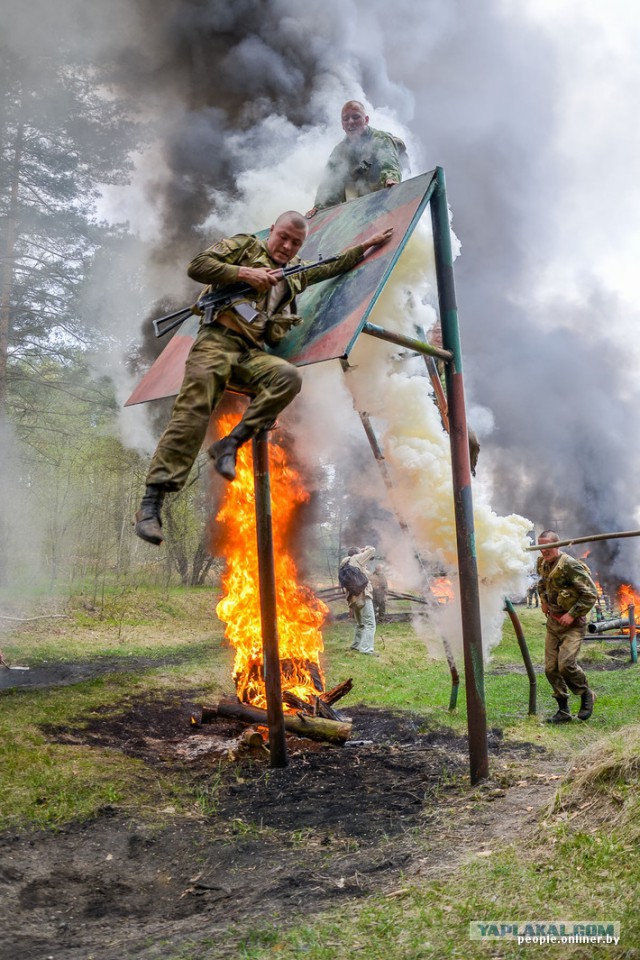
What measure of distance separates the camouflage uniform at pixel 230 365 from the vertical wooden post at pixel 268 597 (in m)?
1.15

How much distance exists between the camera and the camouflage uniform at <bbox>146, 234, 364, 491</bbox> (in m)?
4.58

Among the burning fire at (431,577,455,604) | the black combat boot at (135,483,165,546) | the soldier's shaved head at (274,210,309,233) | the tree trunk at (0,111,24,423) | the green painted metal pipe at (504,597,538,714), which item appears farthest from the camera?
the tree trunk at (0,111,24,423)

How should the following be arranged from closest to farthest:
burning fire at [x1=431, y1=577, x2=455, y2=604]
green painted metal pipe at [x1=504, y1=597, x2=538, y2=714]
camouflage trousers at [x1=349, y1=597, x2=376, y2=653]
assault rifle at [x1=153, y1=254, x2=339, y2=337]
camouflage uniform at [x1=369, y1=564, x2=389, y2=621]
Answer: assault rifle at [x1=153, y1=254, x2=339, y2=337], green painted metal pipe at [x1=504, y1=597, x2=538, y2=714], burning fire at [x1=431, y1=577, x2=455, y2=604], camouflage trousers at [x1=349, y1=597, x2=376, y2=653], camouflage uniform at [x1=369, y1=564, x2=389, y2=621]

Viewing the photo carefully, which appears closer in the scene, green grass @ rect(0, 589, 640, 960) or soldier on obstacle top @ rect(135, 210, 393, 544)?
green grass @ rect(0, 589, 640, 960)

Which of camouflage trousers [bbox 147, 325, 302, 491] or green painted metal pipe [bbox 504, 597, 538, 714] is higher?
camouflage trousers [bbox 147, 325, 302, 491]

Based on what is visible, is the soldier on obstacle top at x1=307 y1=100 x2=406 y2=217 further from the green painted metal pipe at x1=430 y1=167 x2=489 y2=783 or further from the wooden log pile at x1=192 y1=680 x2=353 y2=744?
the wooden log pile at x1=192 y1=680 x2=353 y2=744

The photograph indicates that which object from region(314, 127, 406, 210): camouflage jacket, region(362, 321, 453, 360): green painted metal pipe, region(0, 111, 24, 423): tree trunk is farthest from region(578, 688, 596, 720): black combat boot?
region(0, 111, 24, 423): tree trunk

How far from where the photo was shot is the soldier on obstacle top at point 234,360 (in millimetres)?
4527

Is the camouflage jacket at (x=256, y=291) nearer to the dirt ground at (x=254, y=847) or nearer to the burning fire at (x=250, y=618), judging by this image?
the burning fire at (x=250, y=618)

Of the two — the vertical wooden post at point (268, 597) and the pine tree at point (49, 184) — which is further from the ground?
the pine tree at point (49, 184)

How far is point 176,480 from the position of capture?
4.50 metres

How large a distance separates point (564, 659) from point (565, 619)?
508mm

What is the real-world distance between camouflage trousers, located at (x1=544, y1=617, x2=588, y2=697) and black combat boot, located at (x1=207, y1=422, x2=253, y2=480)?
5.72 meters

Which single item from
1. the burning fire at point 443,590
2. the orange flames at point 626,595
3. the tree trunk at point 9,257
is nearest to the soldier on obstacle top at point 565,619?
the burning fire at point 443,590
